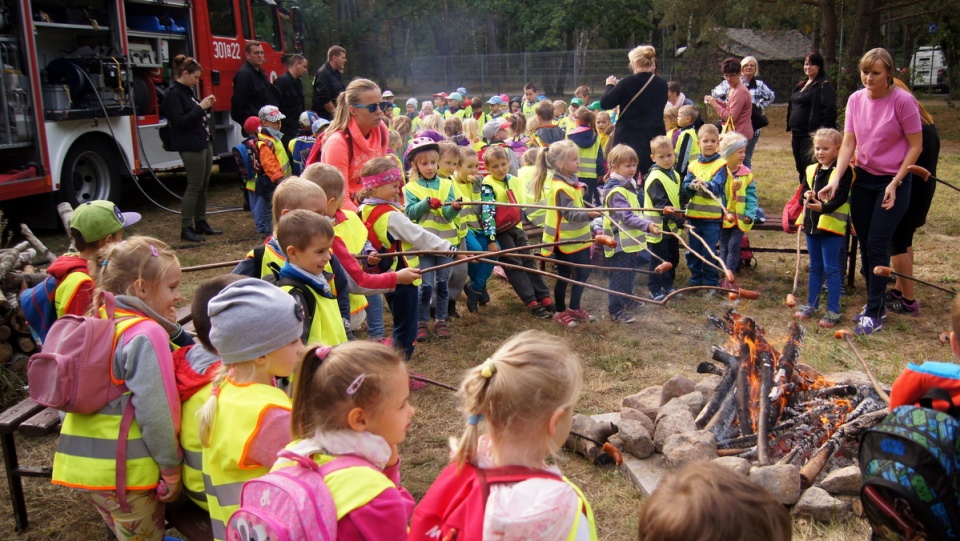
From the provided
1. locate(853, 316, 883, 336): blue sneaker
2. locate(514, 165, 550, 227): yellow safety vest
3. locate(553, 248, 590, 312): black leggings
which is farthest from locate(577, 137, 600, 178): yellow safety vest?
locate(853, 316, 883, 336): blue sneaker

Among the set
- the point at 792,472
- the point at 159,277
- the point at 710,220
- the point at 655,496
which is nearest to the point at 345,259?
the point at 159,277

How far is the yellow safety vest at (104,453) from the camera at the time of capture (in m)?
2.73

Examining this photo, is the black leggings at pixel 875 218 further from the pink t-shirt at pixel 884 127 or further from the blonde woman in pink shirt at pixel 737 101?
the blonde woman in pink shirt at pixel 737 101

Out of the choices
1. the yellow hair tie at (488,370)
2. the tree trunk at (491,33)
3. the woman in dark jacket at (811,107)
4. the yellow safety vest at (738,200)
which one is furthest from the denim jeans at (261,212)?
the tree trunk at (491,33)

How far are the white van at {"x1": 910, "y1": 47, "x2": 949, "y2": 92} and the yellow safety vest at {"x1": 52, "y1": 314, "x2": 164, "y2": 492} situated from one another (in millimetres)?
33071

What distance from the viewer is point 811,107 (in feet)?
31.7

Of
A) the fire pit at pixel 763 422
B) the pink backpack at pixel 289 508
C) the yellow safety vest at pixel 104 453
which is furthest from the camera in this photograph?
the fire pit at pixel 763 422

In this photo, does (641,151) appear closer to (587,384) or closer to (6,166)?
(587,384)

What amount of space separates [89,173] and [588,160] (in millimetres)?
6418

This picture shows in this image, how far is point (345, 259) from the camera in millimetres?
4223

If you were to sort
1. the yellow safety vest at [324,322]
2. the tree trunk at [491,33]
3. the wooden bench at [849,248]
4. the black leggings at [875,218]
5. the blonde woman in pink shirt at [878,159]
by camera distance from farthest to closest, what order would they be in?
the tree trunk at [491,33] → the wooden bench at [849,248] → the black leggings at [875,218] → the blonde woman in pink shirt at [878,159] → the yellow safety vest at [324,322]

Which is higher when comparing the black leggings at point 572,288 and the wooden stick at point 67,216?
the wooden stick at point 67,216

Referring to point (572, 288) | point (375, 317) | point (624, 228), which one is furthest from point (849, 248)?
point (375, 317)

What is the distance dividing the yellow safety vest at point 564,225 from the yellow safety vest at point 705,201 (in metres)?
1.13
